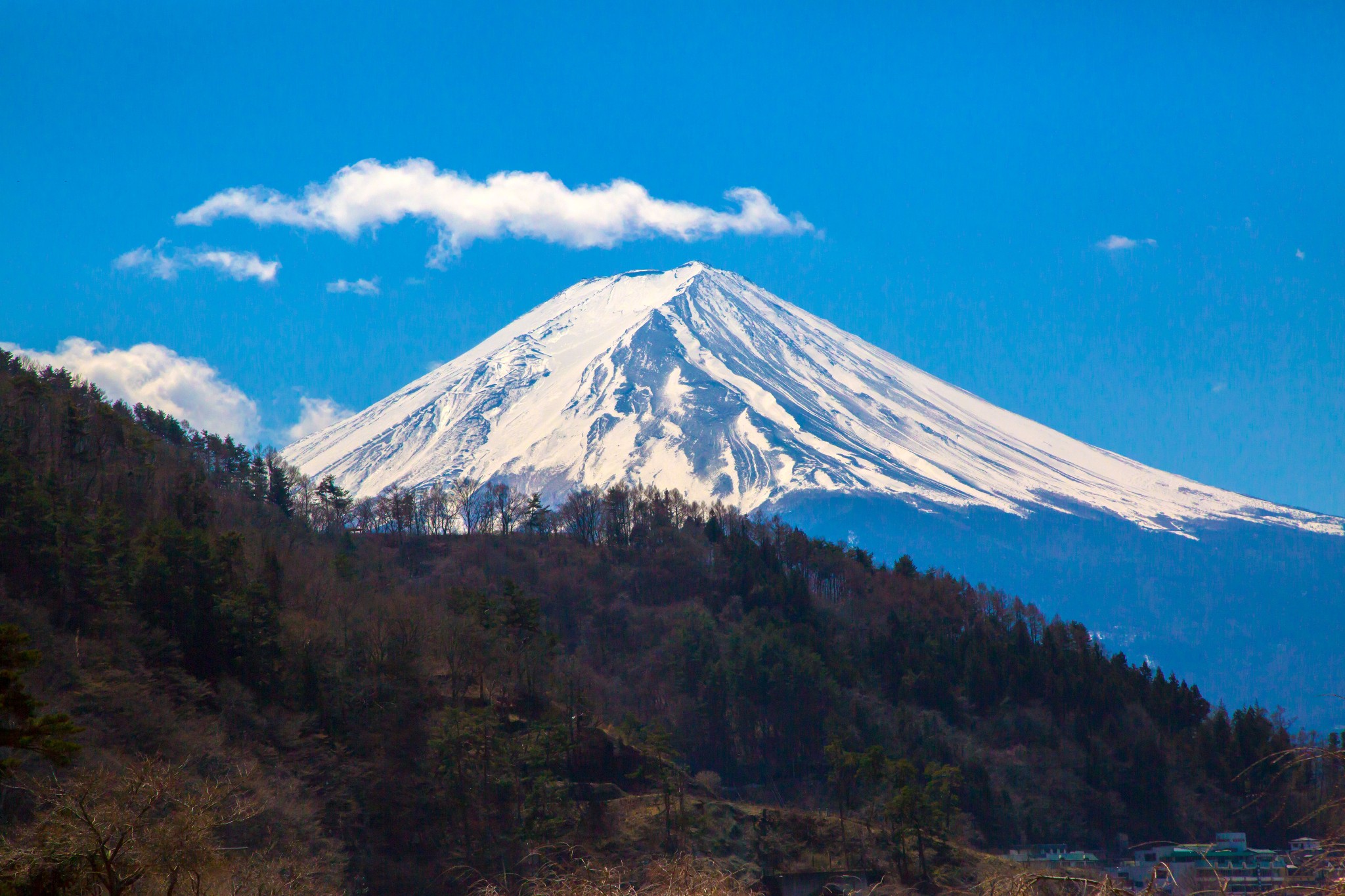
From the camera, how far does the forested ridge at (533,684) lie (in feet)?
127

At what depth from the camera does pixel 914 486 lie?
6476 inches

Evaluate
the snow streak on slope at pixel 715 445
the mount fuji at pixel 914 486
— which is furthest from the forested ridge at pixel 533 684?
the snow streak on slope at pixel 715 445

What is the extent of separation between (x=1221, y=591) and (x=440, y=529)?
136 m

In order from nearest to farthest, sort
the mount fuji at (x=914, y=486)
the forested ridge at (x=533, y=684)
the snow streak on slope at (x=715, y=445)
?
the forested ridge at (x=533, y=684)
the mount fuji at (x=914, y=486)
the snow streak on slope at (x=715, y=445)

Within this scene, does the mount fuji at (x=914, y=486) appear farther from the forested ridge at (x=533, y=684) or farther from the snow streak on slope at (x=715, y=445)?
the forested ridge at (x=533, y=684)

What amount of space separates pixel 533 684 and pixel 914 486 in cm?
12334

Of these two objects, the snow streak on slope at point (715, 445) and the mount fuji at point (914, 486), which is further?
the snow streak on slope at point (715, 445)

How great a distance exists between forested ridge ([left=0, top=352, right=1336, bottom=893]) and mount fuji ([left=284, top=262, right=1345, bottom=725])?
83.2 m

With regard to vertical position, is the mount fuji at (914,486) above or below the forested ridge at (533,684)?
above

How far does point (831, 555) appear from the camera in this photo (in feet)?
252

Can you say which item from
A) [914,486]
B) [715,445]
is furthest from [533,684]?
[715,445]

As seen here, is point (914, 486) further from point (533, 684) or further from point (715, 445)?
point (533, 684)

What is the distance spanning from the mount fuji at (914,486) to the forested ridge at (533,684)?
273 ft

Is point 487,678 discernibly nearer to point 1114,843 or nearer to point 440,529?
point 1114,843
